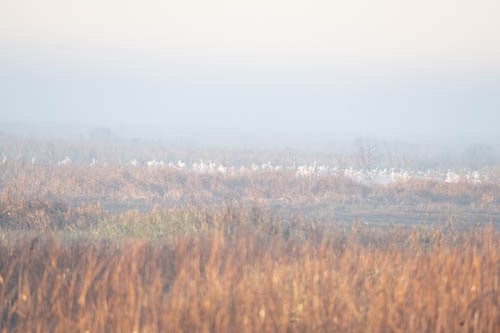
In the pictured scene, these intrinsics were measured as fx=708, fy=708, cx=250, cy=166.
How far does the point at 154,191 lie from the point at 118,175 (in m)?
1.70

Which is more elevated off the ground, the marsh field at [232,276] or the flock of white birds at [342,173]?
the marsh field at [232,276]

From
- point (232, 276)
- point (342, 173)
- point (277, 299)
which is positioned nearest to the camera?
point (277, 299)

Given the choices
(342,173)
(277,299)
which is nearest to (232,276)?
(277,299)

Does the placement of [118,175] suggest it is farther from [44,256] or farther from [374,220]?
[44,256]

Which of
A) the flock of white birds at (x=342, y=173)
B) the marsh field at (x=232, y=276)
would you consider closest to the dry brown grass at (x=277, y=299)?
the marsh field at (x=232, y=276)

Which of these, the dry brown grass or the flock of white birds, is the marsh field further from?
the flock of white birds

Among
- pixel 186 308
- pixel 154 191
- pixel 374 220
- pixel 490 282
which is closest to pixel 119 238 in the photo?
pixel 186 308

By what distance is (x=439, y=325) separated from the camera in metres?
5.61

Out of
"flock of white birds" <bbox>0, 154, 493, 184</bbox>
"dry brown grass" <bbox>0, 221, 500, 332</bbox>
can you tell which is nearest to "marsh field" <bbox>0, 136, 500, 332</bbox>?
"dry brown grass" <bbox>0, 221, 500, 332</bbox>

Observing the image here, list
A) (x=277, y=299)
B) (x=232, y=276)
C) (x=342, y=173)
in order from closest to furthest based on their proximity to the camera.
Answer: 1. (x=277, y=299)
2. (x=232, y=276)
3. (x=342, y=173)

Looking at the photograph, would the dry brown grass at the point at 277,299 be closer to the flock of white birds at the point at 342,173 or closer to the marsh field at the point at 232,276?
the marsh field at the point at 232,276

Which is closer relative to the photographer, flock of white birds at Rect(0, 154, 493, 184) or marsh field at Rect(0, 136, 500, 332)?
marsh field at Rect(0, 136, 500, 332)

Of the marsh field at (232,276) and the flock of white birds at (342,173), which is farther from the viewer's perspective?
the flock of white birds at (342,173)

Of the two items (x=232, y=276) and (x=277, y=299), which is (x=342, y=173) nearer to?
(x=232, y=276)
